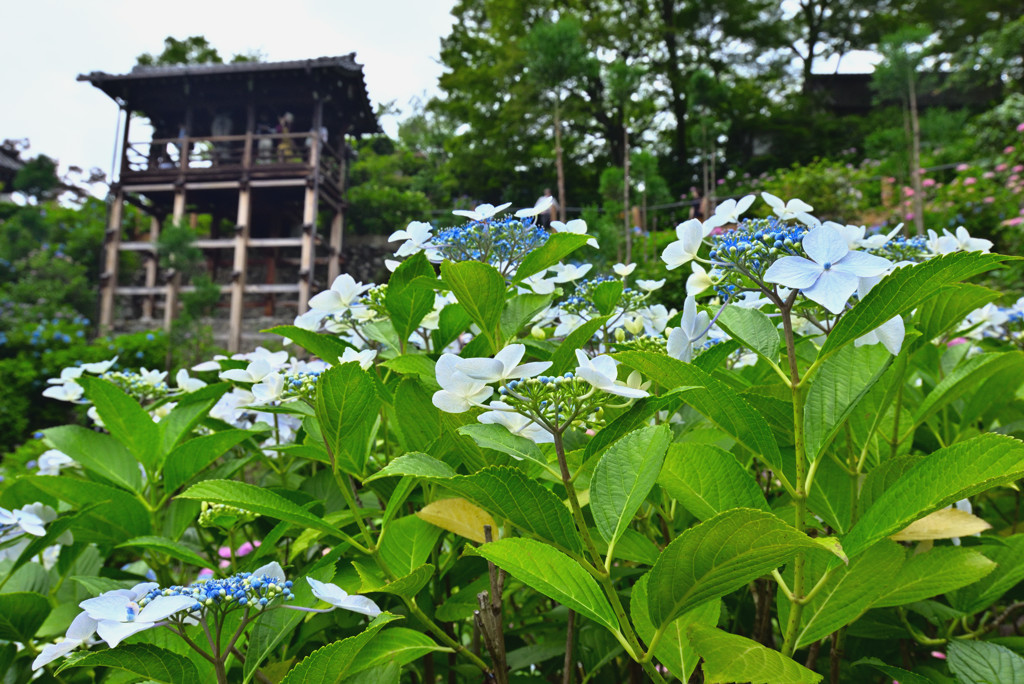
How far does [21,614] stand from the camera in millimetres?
705

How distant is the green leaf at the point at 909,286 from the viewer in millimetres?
429

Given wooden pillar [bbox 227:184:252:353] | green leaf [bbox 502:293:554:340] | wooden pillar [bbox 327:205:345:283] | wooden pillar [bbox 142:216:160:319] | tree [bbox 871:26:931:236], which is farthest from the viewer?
wooden pillar [bbox 327:205:345:283]

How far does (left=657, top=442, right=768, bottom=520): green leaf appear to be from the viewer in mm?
542

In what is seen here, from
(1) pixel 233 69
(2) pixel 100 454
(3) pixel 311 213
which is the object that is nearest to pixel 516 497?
(2) pixel 100 454

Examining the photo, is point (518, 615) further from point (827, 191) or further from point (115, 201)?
point (115, 201)

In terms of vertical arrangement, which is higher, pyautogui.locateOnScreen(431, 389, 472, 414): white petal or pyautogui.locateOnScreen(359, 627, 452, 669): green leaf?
pyautogui.locateOnScreen(431, 389, 472, 414): white petal

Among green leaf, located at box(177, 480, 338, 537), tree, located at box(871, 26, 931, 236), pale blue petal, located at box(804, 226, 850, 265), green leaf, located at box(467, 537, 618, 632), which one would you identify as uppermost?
tree, located at box(871, 26, 931, 236)

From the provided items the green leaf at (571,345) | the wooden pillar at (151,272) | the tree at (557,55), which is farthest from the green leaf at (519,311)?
the wooden pillar at (151,272)

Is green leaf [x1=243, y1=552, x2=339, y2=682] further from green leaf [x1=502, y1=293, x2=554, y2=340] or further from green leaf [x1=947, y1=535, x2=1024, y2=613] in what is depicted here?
green leaf [x1=947, y1=535, x2=1024, y2=613]

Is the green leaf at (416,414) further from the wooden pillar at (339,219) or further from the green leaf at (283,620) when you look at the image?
the wooden pillar at (339,219)

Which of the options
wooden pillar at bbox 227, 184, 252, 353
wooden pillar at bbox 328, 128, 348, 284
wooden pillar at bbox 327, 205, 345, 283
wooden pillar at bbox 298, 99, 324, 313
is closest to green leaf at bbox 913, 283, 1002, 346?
wooden pillar at bbox 227, 184, 252, 353

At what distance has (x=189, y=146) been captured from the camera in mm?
11039

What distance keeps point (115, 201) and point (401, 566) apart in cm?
1241

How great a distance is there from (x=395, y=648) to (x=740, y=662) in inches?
10.7
